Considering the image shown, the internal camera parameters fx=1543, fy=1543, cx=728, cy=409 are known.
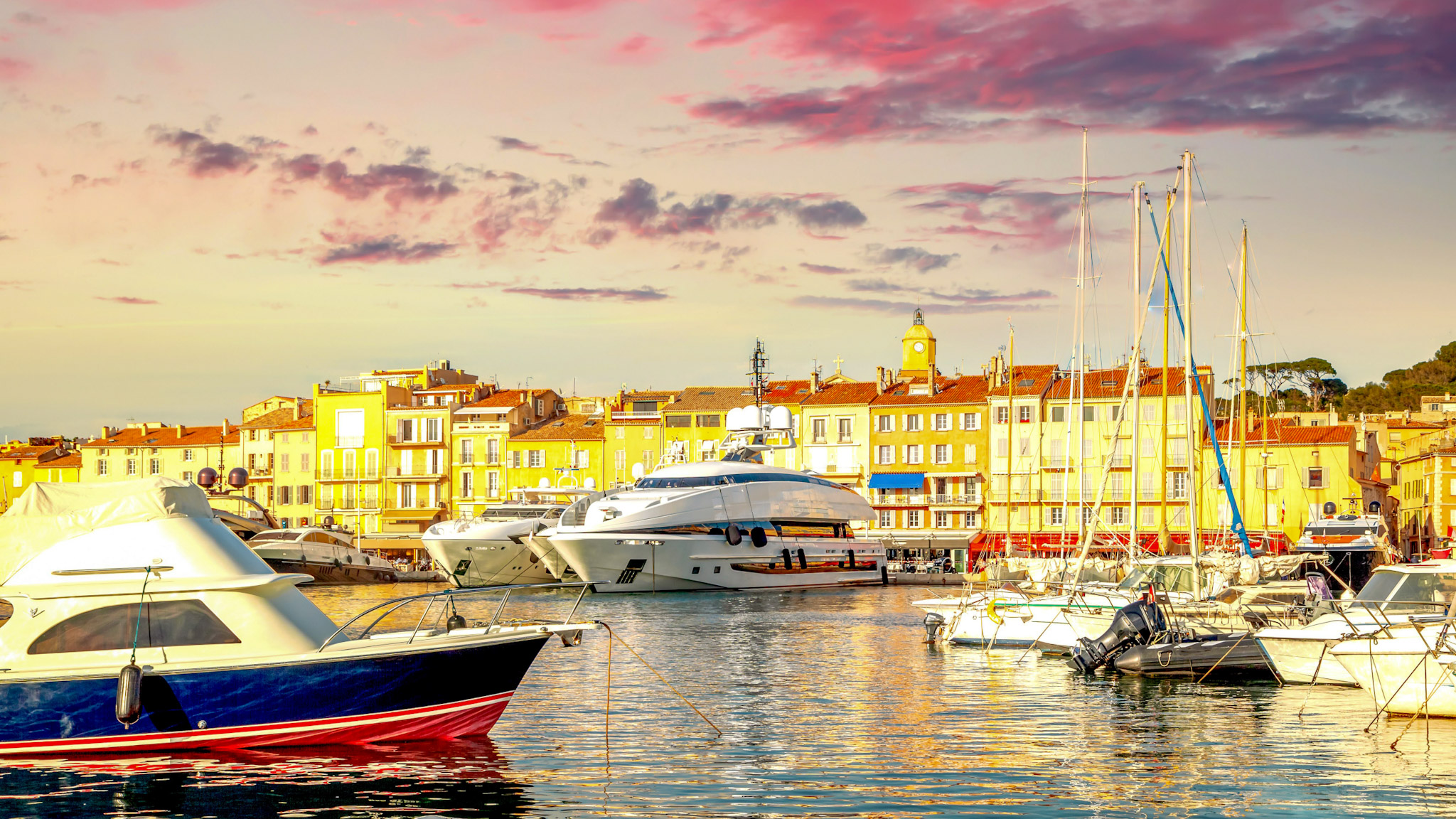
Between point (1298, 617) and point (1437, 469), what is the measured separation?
64.6 m

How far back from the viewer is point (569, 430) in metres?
99.9

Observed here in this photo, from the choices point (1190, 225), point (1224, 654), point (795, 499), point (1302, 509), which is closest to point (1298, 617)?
point (1224, 654)

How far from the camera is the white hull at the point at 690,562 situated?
58812 mm

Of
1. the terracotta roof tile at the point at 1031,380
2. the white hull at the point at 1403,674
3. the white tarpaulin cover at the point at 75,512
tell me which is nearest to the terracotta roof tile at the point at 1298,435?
the terracotta roof tile at the point at 1031,380

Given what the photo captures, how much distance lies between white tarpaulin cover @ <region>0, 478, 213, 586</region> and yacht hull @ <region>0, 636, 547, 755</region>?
6.15ft

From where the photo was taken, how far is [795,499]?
66688mm

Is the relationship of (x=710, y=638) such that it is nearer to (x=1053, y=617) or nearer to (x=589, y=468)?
(x=1053, y=617)

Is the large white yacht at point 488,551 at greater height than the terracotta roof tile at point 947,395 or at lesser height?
lesser

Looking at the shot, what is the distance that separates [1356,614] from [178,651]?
56.0 ft

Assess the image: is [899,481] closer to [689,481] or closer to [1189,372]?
[689,481]

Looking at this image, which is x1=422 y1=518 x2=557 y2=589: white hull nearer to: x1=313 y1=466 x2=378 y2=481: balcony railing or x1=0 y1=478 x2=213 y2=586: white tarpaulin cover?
x1=313 y1=466 x2=378 y2=481: balcony railing

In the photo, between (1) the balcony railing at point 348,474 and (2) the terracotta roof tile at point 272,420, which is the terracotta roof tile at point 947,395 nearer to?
(1) the balcony railing at point 348,474

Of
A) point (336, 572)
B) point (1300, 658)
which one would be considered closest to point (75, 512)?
point (1300, 658)

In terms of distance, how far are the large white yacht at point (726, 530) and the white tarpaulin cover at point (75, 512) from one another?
38.3 metres
